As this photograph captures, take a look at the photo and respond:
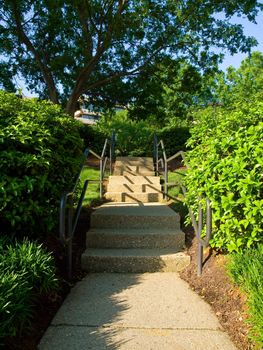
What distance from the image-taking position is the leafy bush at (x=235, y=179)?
308 cm

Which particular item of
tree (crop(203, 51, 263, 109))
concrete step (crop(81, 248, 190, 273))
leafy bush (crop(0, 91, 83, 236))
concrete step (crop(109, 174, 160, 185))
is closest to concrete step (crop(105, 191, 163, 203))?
concrete step (crop(109, 174, 160, 185))

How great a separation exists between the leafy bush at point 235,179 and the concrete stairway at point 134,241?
0.73 m

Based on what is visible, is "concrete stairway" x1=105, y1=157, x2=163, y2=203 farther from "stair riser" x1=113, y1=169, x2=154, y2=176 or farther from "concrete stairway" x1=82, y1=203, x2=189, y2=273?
"stair riser" x1=113, y1=169, x2=154, y2=176

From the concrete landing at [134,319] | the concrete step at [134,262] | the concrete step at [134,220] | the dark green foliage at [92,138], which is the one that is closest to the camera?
the concrete landing at [134,319]

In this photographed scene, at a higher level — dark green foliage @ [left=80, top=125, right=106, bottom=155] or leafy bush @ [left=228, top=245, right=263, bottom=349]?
dark green foliage @ [left=80, top=125, right=106, bottom=155]

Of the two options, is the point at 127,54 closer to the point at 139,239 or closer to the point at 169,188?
the point at 169,188

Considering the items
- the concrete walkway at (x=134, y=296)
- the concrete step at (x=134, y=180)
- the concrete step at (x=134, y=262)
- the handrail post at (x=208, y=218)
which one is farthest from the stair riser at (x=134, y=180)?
the handrail post at (x=208, y=218)

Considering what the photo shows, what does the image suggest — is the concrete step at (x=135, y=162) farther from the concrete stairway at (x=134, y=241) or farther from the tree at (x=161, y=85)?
the concrete stairway at (x=134, y=241)

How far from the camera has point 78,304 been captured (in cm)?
325

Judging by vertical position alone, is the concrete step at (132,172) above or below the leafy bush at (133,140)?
below

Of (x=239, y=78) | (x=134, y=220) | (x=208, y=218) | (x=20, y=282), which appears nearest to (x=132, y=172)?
(x=134, y=220)

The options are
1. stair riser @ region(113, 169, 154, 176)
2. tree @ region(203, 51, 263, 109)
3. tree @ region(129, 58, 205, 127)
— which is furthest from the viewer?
tree @ region(203, 51, 263, 109)

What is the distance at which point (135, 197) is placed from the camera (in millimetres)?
6188

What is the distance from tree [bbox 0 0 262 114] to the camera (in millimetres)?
10648
